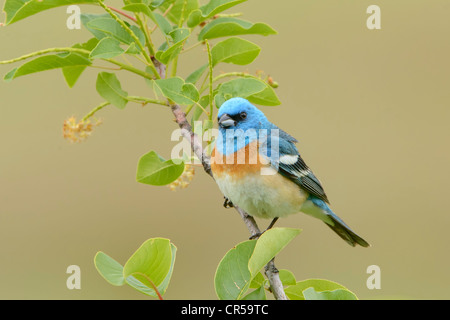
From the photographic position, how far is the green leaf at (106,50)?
143 centimetres

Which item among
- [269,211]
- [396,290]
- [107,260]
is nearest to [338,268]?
[396,290]

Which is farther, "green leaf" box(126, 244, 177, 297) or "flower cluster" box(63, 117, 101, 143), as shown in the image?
"flower cluster" box(63, 117, 101, 143)

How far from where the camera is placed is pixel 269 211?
6.36ft

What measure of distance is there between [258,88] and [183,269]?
2.79 metres

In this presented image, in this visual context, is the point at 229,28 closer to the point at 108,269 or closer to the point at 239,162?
the point at 239,162

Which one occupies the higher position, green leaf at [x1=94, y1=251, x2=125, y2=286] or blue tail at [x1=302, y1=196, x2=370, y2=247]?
blue tail at [x1=302, y1=196, x2=370, y2=247]

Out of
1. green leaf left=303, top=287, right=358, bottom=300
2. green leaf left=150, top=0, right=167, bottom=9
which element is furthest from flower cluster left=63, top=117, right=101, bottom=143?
green leaf left=303, top=287, right=358, bottom=300

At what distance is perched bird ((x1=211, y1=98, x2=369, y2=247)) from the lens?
189cm

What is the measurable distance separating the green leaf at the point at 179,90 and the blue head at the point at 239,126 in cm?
45

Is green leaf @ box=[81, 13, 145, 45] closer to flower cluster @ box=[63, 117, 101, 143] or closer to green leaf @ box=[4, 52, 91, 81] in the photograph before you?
green leaf @ box=[4, 52, 91, 81]

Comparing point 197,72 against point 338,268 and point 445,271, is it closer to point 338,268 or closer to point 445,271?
point 338,268

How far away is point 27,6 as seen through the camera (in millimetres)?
1462

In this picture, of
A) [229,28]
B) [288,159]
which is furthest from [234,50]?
[288,159]

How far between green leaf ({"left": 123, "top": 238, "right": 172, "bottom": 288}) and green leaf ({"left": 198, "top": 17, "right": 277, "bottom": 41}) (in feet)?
2.05
